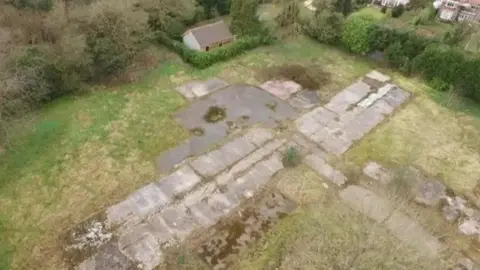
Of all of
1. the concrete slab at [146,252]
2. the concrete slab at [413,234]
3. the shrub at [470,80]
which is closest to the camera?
the concrete slab at [146,252]

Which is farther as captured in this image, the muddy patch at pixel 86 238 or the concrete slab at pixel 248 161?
the concrete slab at pixel 248 161

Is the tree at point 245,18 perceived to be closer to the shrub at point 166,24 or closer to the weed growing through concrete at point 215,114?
the shrub at point 166,24

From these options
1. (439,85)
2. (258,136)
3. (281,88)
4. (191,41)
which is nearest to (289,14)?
(191,41)

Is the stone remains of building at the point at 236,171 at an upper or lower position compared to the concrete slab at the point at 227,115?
lower

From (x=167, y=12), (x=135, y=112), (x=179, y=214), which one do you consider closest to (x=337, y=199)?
(x=179, y=214)

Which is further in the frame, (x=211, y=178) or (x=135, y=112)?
(x=135, y=112)

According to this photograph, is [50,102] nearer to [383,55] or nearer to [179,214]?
[179,214]

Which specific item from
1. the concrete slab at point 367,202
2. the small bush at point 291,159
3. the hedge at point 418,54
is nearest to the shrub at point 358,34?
the hedge at point 418,54
